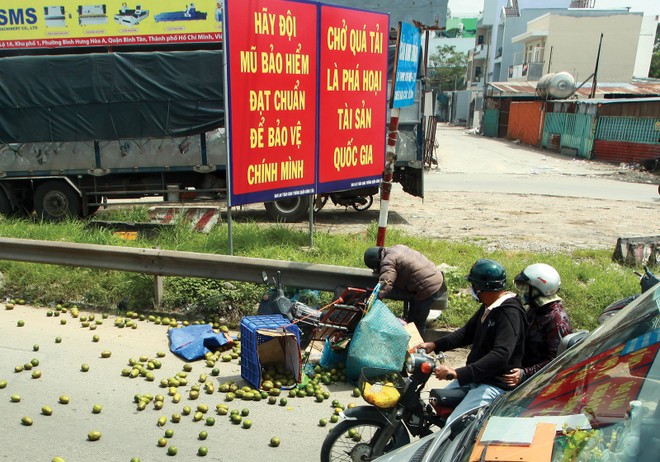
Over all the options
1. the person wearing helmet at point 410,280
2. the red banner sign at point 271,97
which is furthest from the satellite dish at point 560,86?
the person wearing helmet at point 410,280

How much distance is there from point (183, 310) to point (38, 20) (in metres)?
10.3

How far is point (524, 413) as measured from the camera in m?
2.27

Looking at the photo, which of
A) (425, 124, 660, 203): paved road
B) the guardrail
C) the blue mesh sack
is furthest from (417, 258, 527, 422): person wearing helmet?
(425, 124, 660, 203): paved road

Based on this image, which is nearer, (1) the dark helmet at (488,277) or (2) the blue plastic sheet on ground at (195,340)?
(1) the dark helmet at (488,277)

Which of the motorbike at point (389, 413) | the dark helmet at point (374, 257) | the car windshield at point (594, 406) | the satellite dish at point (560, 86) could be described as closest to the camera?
the car windshield at point (594, 406)

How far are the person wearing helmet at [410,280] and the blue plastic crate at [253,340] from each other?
103cm

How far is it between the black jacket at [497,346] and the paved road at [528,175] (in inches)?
558

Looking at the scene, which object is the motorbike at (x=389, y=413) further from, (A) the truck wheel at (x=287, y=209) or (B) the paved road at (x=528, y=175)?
(B) the paved road at (x=528, y=175)

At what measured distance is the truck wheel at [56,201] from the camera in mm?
12234

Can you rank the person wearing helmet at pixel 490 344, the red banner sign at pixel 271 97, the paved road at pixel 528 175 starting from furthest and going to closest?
the paved road at pixel 528 175 < the red banner sign at pixel 271 97 < the person wearing helmet at pixel 490 344

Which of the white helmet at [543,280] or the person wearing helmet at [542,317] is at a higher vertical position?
the white helmet at [543,280]

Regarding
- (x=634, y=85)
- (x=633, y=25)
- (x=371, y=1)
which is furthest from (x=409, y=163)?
(x=633, y=25)

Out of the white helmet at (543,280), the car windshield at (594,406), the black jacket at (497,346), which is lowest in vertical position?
the black jacket at (497,346)

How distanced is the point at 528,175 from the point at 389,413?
20005 millimetres
